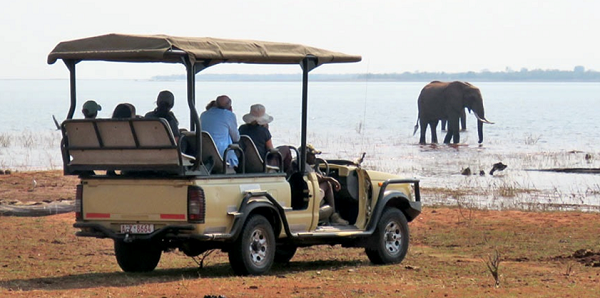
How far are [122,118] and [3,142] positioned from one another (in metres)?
31.1

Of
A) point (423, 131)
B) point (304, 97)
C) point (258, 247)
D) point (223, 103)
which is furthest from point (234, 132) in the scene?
point (423, 131)

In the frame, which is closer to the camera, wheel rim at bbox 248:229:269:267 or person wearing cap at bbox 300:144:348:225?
wheel rim at bbox 248:229:269:267

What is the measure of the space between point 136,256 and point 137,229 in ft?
3.56

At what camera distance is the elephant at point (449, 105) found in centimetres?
4709

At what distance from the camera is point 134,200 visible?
38.5ft

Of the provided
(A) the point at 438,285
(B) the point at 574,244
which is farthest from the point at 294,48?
(B) the point at 574,244

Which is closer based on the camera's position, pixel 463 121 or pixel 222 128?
pixel 222 128

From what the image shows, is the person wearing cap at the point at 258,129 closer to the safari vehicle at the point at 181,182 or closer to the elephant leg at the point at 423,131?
the safari vehicle at the point at 181,182

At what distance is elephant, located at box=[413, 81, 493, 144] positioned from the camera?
4709 centimetres

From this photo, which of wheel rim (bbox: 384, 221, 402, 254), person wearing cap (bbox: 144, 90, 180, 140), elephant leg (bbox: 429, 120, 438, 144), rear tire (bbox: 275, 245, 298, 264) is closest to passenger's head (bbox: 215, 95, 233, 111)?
person wearing cap (bbox: 144, 90, 180, 140)

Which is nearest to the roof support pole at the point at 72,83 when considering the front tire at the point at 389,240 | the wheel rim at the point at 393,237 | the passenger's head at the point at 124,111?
the passenger's head at the point at 124,111

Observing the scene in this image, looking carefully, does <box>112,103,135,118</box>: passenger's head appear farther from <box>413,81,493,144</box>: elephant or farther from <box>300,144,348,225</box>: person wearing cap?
<box>413,81,493,144</box>: elephant

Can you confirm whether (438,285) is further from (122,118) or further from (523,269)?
(122,118)

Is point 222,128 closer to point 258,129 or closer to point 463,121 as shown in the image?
point 258,129
